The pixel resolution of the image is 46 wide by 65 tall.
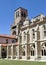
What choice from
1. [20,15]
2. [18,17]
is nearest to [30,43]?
[20,15]

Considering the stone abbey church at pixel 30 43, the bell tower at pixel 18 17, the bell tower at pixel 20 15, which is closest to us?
the stone abbey church at pixel 30 43

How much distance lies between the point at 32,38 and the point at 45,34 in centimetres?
614

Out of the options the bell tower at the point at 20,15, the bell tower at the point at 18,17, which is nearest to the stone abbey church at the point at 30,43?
the bell tower at the point at 18,17

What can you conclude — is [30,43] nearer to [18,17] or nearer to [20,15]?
[20,15]

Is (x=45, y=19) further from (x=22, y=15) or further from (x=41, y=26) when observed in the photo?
(x=22, y=15)

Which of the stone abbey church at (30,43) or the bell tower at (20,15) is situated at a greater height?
the bell tower at (20,15)

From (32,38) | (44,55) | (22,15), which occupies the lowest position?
(44,55)

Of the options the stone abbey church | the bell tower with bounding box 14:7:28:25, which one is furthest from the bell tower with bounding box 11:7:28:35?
the stone abbey church

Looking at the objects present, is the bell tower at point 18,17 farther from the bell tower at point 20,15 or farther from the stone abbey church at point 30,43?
the stone abbey church at point 30,43

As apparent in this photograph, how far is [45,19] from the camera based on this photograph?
44.2 m

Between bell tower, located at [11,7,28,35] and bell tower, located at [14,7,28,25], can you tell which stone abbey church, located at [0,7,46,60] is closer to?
bell tower, located at [11,7,28,35]

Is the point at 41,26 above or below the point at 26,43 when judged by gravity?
above

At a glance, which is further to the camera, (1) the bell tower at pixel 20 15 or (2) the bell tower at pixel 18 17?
(1) the bell tower at pixel 20 15

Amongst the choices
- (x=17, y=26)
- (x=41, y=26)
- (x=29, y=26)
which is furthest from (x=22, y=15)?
(x=41, y=26)
